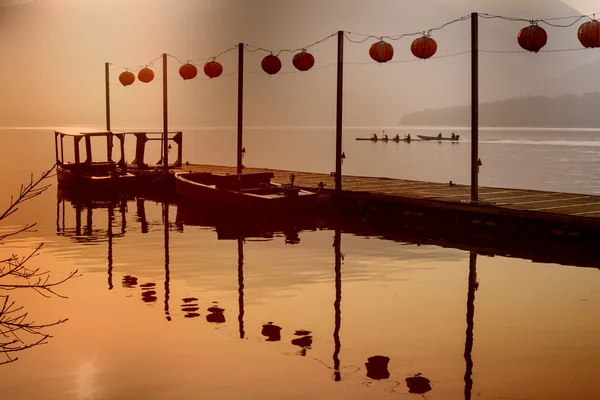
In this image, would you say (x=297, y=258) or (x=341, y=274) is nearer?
(x=341, y=274)

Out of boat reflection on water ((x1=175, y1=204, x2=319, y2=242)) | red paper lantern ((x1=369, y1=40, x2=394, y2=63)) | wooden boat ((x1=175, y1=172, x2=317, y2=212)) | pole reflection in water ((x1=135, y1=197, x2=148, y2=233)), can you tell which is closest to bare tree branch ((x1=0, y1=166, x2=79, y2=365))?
boat reflection on water ((x1=175, y1=204, x2=319, y2=242))

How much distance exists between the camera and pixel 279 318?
48.9 ft

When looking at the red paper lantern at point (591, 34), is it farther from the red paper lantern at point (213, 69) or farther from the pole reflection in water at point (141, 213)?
the red paper lantern at point (213, 69)

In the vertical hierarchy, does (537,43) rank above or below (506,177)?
above

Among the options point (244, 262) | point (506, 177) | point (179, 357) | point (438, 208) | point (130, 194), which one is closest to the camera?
point (179, 357)

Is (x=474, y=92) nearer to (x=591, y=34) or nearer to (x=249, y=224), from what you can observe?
(x=591, y=34)

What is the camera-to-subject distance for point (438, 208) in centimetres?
2461

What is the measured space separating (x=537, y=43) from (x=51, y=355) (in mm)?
15281

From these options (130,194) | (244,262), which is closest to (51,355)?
(244,262)

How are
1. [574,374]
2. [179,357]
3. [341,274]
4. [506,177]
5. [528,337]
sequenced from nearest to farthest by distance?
[574,374] < [179,357] < [528,337] < [341,274] < [506,177]

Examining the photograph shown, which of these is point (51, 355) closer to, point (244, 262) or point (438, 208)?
point (244, 262)

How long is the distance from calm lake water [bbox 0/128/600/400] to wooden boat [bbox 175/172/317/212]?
4.15 feet

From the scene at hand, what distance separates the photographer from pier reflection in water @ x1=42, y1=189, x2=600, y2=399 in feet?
37.9

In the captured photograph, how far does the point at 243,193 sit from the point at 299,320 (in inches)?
566
